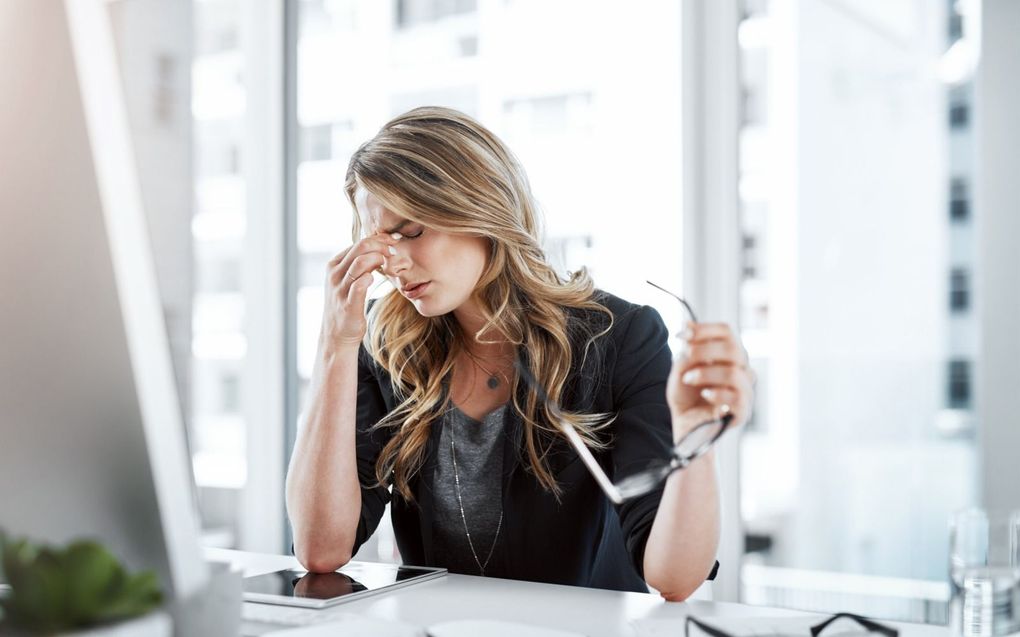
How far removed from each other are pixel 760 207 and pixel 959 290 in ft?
1.65

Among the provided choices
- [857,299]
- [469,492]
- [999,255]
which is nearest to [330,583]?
[469,492]

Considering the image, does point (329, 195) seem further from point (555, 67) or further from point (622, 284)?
point (622, 284)

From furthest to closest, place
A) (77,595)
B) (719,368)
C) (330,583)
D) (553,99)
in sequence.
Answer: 1. (553,99)
2. (330,583)
3. (719,368)
4. (77,595)

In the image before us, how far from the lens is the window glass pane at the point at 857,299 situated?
2016mm

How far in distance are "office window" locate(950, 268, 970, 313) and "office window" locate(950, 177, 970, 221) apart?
0.12 metres

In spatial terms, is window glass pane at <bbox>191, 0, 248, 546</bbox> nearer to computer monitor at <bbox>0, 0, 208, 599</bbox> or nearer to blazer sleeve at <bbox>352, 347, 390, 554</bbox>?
blazer sleeve at <bbox>352, 347, 390, 554</bbox>

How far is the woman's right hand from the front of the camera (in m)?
1.35

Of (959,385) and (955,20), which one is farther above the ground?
(955,20)

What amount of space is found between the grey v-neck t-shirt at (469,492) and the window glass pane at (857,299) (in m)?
0.99

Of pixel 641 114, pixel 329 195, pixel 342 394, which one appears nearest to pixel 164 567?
pixel 342 394

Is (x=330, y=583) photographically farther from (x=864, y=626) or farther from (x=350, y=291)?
(x=864, y=626)

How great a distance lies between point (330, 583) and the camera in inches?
42.7

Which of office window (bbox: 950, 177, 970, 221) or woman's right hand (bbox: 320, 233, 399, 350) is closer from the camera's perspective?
woman's right hand (bbox: 320, 233, 399, 350)

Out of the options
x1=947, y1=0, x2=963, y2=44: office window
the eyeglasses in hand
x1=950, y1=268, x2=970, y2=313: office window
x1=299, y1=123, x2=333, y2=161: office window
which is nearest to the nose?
the eyeglasses in hand
